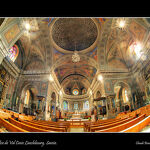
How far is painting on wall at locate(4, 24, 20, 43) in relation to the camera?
18.3ft

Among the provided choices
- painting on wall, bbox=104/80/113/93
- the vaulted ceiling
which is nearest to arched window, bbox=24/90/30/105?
the vaulted ceiling

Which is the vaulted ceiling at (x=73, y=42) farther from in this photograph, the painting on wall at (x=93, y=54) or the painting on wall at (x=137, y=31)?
the painting on wall at (x=137, y=31)

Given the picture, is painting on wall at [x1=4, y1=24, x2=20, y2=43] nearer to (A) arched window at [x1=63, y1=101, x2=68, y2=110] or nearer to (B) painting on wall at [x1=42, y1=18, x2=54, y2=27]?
(B) painting on wall at [x1=42, y1=18, x2=54, y2=27]

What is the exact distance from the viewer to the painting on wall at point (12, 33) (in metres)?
5.58

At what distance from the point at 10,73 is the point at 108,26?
12383 millimetres

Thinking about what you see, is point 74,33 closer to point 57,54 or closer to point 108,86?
point 57,54

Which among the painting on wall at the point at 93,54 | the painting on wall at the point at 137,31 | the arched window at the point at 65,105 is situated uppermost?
the painting on wall at the point at 93,54

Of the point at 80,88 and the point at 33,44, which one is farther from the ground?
the point at 33,44

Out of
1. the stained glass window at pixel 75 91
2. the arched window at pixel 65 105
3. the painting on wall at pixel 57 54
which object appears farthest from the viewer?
the stained glass window at pixel 75 91

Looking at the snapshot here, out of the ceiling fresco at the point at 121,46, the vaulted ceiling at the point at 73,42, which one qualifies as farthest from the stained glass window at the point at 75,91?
the ceiling fresco at the point at 121,46

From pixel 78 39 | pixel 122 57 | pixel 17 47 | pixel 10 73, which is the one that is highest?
pixel 78 39
